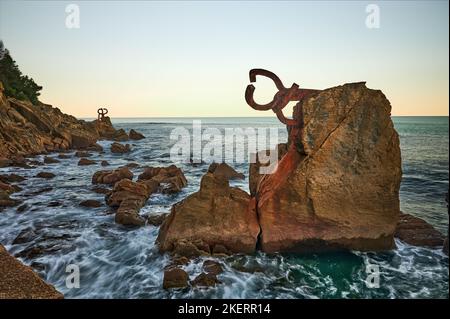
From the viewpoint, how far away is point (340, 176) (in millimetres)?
7262

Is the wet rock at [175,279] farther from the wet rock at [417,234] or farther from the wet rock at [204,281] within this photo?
the wet rock at [417,234]

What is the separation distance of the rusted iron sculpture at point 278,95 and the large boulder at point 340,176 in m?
0.25

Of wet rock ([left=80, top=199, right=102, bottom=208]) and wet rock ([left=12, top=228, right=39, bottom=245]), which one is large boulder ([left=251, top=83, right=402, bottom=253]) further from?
wet rock ([left=80, top=199, right=102, bottom=208])

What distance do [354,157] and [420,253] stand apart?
318 cm

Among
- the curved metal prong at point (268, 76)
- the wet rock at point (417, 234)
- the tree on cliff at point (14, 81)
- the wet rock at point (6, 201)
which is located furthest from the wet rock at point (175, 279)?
the tree on cliff at point (14, 81)

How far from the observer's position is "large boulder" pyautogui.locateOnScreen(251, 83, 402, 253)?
7.21 m

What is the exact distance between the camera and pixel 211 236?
24.4ft

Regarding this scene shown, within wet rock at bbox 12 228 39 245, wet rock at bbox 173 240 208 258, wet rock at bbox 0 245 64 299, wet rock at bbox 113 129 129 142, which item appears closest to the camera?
wet rock at bbox 0 245 64 299

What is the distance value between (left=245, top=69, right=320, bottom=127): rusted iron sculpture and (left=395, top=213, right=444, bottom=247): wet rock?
4596mm

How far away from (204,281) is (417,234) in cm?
637

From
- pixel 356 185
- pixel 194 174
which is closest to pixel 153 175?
pixel 194 174

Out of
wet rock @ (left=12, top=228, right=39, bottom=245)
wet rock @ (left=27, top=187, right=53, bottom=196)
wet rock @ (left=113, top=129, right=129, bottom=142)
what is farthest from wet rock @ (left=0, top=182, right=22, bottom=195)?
wet rock @ (left=113, top=129, right=129, bottom=142)

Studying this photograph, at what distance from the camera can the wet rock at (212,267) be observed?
258 inches

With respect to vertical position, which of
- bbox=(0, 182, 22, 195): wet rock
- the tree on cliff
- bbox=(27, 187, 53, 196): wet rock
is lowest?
bbox=(27, 187, 53, 196): wet rock
